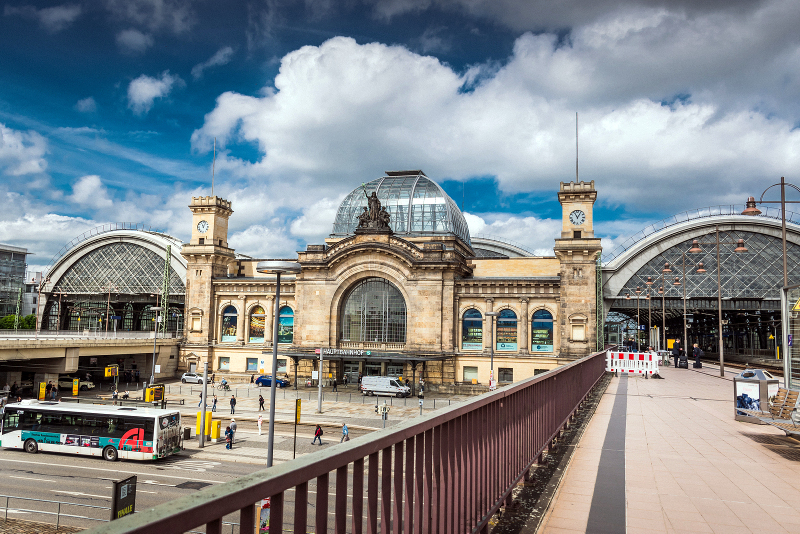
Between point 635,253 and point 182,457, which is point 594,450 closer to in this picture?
point 182,457

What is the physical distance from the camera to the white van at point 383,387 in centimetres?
4734

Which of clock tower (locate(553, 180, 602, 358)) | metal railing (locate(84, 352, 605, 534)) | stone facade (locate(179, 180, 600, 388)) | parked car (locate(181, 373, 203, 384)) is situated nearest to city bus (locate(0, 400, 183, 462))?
metal railing (locate(84, 352, 605, 534))

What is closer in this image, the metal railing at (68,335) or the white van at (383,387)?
the metal railing at (68,335)

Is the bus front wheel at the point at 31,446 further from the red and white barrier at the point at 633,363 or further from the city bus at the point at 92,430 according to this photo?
the red and white barrier at the point at 633,363

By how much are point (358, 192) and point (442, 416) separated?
207ft

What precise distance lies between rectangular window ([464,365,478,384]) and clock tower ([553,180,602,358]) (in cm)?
813

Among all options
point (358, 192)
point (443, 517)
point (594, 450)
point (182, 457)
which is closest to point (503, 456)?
point (443, 517)

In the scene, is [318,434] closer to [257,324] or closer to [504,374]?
[504,374]

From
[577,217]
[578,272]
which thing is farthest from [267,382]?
[577,217]

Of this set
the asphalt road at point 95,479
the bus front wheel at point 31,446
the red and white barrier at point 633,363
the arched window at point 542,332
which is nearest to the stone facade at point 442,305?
the arched window at point 542,332

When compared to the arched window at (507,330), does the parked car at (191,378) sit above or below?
below

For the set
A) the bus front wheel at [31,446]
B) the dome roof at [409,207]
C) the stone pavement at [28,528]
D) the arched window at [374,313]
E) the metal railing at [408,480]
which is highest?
the dome roof at [409,207]

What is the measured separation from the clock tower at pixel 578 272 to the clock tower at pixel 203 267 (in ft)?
123

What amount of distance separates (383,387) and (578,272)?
2094 cm
